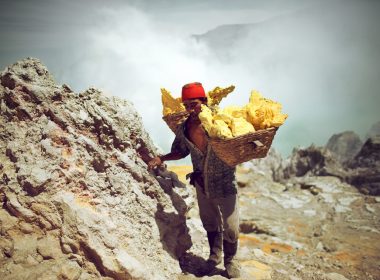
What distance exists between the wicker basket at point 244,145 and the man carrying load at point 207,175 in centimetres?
44

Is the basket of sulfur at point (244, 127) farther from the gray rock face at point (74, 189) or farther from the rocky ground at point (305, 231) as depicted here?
the rocky ground at point (305, 231)

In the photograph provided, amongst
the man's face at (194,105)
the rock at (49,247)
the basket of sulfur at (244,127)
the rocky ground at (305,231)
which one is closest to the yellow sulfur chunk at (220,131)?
the basket of sulfur at (244,127)

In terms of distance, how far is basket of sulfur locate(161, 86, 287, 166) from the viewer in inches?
126

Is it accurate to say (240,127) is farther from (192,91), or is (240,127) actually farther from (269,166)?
(269,166)

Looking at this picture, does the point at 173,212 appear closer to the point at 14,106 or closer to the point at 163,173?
the point at 163,173

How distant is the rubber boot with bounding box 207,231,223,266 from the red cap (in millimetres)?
2186

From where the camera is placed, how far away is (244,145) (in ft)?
10.9

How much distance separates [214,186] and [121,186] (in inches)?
49.8

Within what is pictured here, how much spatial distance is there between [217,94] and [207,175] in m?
1.35

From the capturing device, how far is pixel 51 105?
3.31 meters

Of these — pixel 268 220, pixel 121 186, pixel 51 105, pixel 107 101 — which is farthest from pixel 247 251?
pixel 51 105

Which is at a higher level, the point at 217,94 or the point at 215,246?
the point at 217,94

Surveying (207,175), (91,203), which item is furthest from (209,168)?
(91,203)

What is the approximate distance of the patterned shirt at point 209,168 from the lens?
3939 mm
